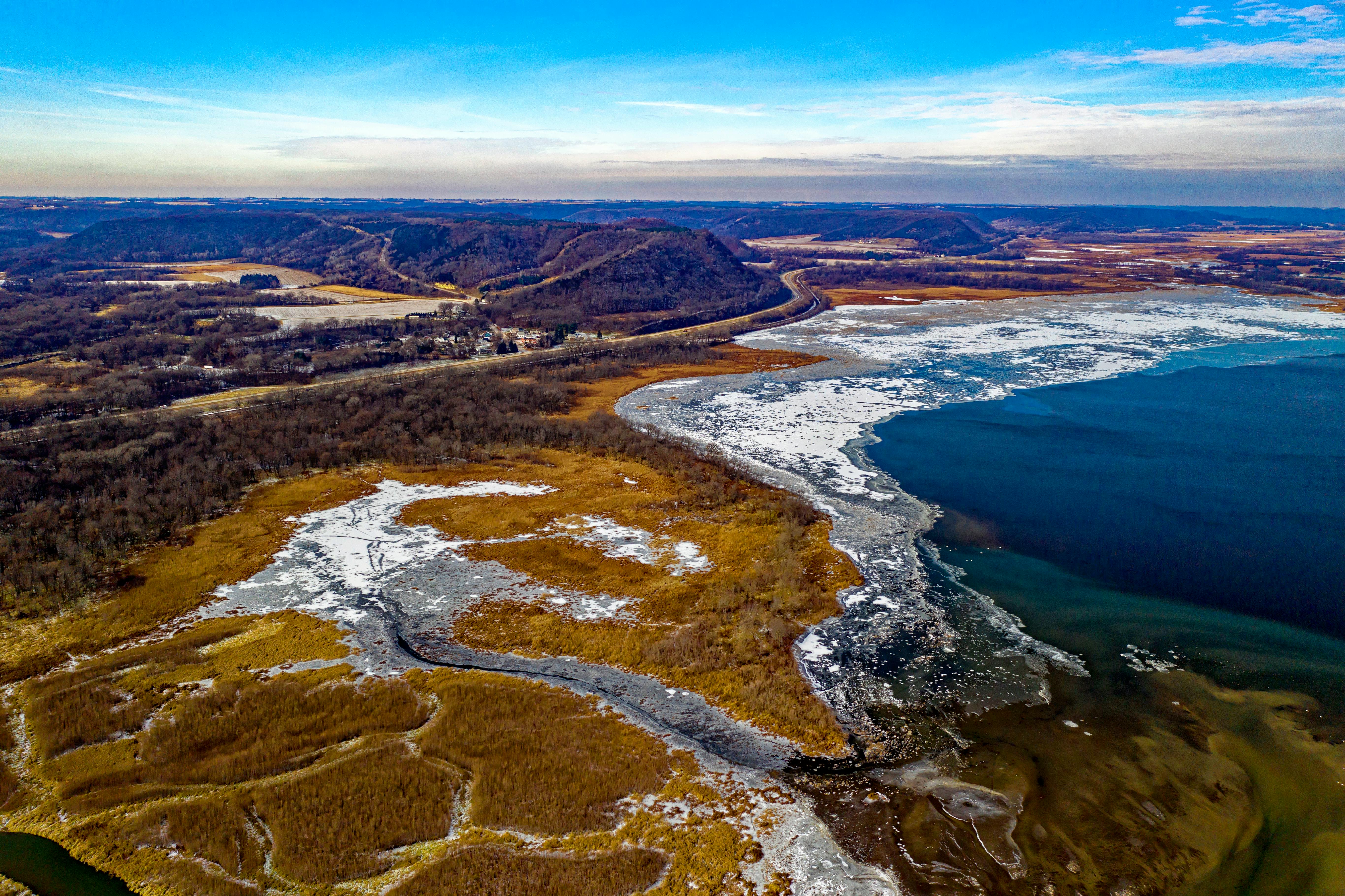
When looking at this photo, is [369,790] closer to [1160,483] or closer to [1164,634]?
[1164,634]

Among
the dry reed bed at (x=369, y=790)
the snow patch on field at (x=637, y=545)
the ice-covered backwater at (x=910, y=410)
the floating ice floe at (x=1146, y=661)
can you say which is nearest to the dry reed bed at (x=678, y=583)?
the snow patch on field at (x=637, y=545)

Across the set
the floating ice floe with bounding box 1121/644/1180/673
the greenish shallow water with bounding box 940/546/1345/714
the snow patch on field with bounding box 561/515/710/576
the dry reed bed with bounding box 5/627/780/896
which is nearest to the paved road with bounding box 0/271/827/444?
the snow patch on field with bounding box 561/515/710/576

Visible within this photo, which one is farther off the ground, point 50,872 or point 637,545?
point 50,872

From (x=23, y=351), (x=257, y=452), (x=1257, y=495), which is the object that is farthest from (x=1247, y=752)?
(x=23, y=351)

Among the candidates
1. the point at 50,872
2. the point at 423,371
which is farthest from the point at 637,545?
the point at 423,371

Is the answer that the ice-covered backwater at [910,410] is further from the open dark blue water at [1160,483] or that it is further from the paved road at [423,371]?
the paved road at [423,371]
